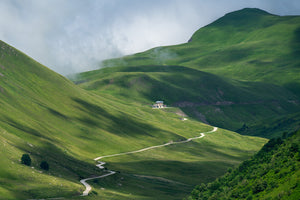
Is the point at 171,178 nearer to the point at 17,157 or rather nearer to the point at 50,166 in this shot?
the point at 50,166

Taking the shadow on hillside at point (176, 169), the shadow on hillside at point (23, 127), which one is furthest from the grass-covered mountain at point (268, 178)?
the shadow on hillside at point (23, 127)

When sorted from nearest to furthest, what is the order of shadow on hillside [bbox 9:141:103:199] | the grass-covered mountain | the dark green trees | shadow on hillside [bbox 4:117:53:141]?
1. the grass-covered mountain
2. shadow on hillside [bbox 9:141:103:199]
3. the dark green trees
4. shadow on hillside [bbox 4:117:53:141]

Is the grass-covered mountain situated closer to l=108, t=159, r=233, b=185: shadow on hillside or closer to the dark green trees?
the dark green trees

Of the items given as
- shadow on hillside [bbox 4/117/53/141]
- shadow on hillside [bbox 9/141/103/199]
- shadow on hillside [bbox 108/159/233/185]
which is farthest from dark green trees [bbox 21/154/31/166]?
shadow on hillside [bbox 4/117/53/141]

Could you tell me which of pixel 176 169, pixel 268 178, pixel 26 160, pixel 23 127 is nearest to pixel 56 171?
pixel 26 160

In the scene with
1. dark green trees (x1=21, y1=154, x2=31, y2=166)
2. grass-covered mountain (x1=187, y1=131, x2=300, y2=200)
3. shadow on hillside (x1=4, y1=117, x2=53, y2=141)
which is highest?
shadow on hillside (x1=4, y1=117, x2=53, y2=141)

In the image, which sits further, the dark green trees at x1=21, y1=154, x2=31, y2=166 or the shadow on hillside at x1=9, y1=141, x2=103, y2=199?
the dark green trees at x1=21, y1=154, x2=31, y2=166

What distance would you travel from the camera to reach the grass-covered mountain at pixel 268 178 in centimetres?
5622

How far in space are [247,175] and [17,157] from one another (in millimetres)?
69621

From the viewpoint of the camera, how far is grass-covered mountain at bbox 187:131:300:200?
56219mm

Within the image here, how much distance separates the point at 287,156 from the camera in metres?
73.6

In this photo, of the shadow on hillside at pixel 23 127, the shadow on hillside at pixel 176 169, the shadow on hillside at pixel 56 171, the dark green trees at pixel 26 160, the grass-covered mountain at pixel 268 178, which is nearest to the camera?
the grass-covered mountain at pixel 268 178

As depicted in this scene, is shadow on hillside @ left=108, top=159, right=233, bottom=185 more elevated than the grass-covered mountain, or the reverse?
shadow on hillside @ left=108, top=159, right=233, bottom=185

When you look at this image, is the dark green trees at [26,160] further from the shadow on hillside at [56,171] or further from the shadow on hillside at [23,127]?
the shadow on hillside at [23,127]
